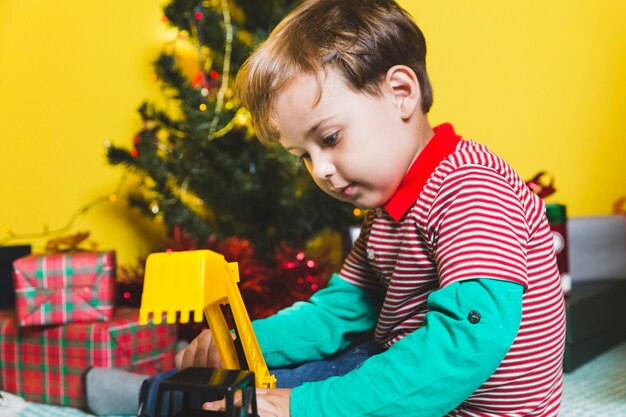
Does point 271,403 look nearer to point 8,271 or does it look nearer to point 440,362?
point 440,362

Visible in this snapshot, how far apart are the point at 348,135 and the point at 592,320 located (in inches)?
33.2

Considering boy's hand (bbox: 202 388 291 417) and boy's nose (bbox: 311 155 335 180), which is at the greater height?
boy's nose (bbox: 311 155 335 180)

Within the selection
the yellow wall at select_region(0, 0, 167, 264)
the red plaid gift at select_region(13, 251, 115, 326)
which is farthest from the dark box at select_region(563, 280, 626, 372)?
the yellow wall at select_region(0, 0, 167, 264)

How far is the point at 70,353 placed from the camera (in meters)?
1.10

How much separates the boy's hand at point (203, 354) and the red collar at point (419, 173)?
8.6 inches

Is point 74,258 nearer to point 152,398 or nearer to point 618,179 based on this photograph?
point 152,398

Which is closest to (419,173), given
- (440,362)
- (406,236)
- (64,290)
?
(406,236)

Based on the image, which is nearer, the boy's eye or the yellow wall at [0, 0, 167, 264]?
the boy's eye

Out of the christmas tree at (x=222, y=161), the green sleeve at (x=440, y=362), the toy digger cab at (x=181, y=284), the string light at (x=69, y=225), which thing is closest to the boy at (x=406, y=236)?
the green sleeve at (x=440, y=362)

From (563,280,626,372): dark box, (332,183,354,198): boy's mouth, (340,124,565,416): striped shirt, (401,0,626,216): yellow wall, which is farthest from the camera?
(401,0,626,216): yellow wall

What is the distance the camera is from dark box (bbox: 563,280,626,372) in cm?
123

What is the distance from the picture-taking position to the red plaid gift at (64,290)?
1.11m

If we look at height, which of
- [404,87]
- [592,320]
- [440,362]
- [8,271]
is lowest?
[592,320]

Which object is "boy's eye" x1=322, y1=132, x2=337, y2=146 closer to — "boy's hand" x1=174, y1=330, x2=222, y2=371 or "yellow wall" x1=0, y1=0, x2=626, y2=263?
"boy's hand" x1=174, y1=330, x2=222, y2=371
